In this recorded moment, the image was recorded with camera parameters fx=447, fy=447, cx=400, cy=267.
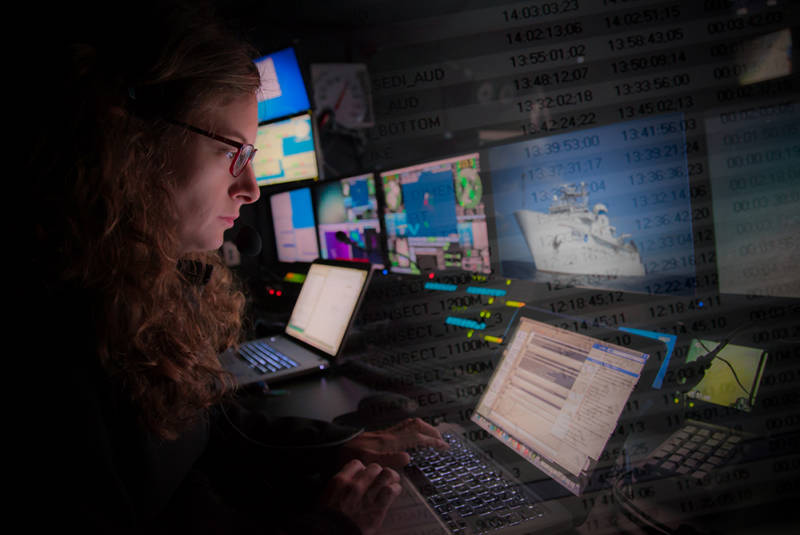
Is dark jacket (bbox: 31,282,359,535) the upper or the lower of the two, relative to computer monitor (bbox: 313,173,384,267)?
lower

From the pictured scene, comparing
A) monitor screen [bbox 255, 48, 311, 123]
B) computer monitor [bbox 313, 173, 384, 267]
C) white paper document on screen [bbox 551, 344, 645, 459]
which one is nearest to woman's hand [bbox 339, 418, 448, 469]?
white paper document on screen [bbox 551, 344, 645, 459]

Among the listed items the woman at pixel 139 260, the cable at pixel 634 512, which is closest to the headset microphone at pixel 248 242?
the woman at pixel 139 260

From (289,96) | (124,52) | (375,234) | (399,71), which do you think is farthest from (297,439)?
(399,71)

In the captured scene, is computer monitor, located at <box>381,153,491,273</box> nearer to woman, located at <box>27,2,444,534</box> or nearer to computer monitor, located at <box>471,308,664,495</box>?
computer monitor, located at <box>471,308,664,495</box>

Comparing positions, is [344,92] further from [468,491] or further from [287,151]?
[468,491]

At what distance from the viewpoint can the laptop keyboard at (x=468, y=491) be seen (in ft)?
2.16

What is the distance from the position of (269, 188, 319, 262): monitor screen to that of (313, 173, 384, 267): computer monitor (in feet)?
0.24

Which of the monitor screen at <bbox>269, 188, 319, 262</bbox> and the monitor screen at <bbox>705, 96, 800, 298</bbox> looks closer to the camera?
the monitor screen at <bbox>705, 96, 800, 298</bbox>

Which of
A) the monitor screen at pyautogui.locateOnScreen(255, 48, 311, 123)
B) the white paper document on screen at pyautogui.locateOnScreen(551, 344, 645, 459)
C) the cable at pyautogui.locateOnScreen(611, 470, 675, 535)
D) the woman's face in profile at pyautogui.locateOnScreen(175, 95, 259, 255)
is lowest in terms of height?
the cable at pyautogui.locateOnScreen(611, 470, 675, 535)

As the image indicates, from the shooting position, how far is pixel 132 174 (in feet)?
2.11

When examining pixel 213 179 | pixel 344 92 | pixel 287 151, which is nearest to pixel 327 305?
pixel 213 179

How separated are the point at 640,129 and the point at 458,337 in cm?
59

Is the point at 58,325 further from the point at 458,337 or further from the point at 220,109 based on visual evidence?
the point at 458,337

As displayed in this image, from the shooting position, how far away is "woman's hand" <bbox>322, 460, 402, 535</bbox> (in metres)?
0.71
